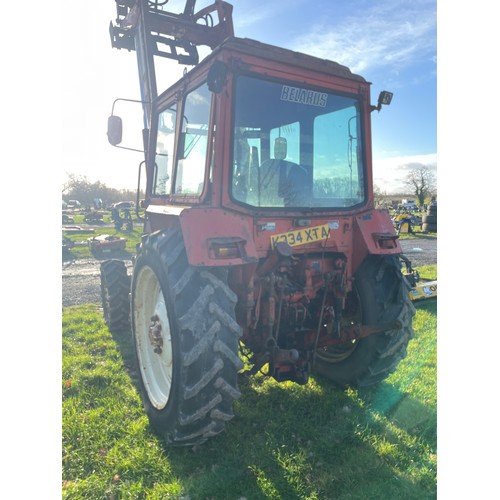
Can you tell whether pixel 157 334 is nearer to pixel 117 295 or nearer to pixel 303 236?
pixel 303 236

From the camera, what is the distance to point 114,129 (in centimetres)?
405

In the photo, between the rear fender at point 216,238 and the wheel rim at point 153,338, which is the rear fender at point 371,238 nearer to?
the rear fender at point 216,238

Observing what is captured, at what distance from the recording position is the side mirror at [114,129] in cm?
402

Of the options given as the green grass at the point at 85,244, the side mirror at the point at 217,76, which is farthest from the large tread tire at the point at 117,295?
the green grass at the point at 85,244

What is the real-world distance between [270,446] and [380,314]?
4.68 feet

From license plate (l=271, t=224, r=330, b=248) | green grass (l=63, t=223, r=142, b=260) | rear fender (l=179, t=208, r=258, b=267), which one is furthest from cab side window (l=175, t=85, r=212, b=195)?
green grass (l=63, t=223, r=142, b=260)

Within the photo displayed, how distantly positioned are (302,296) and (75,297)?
19.4 feet

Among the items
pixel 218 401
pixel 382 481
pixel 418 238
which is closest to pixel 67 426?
pixel 218 401

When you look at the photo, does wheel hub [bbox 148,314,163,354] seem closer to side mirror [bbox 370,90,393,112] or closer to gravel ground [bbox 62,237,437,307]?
side mirror [bbox 370,90,393,112]

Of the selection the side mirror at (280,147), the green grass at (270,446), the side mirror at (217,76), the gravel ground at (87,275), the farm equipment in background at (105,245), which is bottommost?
the green grass at (270,446)

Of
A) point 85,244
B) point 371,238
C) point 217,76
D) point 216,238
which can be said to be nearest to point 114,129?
point 217,76

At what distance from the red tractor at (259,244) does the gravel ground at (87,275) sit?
14.9ft

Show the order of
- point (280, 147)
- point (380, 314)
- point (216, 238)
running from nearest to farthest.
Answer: point (216, 238), point (280, 147), point (380, 314)

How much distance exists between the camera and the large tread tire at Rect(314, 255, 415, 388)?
348 cm
